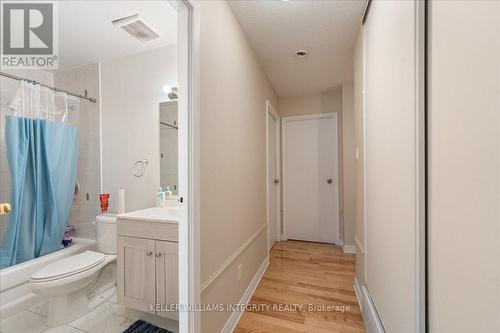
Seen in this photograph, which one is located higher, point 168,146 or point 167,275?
point 168,146

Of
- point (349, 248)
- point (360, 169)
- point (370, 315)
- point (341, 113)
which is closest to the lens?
point (370, 315)

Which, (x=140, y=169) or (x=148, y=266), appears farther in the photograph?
(x=140, y=169)

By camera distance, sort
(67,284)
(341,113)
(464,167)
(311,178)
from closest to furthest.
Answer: (464,167)
(67,284)
(341,113)
(311,178)

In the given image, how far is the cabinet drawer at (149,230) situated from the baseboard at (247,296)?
0.70 metres

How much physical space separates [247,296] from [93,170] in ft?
7.11

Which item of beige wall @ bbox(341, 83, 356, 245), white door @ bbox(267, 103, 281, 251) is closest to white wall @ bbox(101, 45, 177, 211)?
white door @ bbox(267, 103, 281, 251)

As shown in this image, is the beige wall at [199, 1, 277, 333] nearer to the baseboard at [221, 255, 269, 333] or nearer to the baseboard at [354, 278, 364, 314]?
the baseboard at [221, 255, 269, 333]

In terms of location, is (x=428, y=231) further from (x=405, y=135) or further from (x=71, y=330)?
(x=71, y=330)

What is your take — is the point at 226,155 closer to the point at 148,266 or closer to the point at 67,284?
the point at 148,266

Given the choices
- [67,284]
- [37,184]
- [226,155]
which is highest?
[226,155]

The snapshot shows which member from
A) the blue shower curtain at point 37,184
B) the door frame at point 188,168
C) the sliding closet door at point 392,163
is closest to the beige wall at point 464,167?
the sliding closet door at point 392,163

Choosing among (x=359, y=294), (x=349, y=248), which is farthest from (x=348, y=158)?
(x=359, y=294)

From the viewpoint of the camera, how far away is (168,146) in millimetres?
2145

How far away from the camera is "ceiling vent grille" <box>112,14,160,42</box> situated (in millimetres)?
1773
